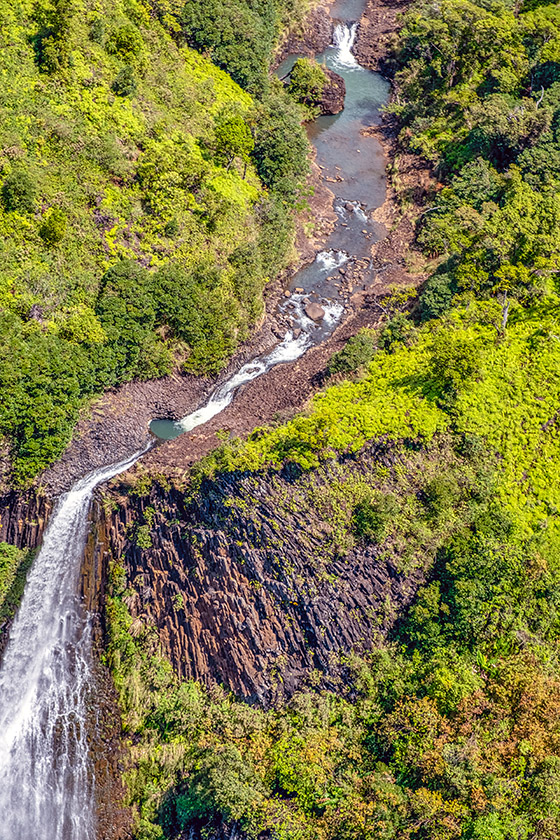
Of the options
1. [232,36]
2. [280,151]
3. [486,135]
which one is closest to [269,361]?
[280,151]

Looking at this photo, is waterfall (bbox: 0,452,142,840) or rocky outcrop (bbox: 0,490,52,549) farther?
rocky outcrop (bbox: 0,490,52,549)

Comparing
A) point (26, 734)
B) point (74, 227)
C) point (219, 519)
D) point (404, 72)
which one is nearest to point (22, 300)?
point (74, 227)

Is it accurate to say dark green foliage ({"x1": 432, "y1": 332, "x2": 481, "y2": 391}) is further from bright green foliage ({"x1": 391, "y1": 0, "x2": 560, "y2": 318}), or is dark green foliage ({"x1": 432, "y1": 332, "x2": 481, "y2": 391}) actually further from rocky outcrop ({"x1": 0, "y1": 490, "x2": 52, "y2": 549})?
rocky outcrop ({"x1": 0, "y1": 490, "x2": 52, "y2": 549})

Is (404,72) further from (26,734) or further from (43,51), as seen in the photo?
(26,734)

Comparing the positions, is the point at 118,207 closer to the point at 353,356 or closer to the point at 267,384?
the point at 267,384

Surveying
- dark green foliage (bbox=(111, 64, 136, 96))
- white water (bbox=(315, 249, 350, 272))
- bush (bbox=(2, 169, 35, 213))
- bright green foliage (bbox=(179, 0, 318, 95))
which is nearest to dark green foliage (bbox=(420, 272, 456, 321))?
white water (bbox=(315, 249, 350, 272))

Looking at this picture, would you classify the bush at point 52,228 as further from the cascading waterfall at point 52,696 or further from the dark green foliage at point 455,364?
the dark green foliage at point 455,364
